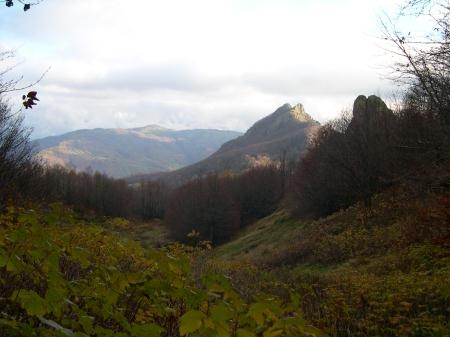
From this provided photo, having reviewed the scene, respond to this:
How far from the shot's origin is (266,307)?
7.48 ft

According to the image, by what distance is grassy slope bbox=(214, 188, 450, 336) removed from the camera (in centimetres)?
768

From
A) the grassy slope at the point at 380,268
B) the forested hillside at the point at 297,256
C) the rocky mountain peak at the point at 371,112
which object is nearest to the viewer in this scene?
the forested hillside at the point at 297,256

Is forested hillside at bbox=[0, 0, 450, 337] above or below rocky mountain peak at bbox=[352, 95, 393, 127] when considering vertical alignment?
below

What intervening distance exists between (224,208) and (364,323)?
51967 millimetres

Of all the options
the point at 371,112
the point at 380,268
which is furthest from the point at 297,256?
the point at 371,112

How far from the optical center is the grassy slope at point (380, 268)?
25.2 feet

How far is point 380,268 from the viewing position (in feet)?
45.1

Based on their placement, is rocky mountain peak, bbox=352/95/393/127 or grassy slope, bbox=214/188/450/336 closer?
grassy slope, bbox=214/188/450/336

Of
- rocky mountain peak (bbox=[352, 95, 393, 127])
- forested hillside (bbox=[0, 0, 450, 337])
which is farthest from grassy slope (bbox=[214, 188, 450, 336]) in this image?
rocky mountain peak (bbox=[352, 95, 393, 127])

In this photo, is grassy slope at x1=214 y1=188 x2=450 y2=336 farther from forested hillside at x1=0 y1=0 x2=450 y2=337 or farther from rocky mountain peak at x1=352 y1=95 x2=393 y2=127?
rocky mountain peak at x1=352 y1=95 x2=393 y2=127

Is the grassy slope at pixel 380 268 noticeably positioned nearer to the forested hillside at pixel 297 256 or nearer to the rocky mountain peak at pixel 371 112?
the forested hillside at pixel 297 256

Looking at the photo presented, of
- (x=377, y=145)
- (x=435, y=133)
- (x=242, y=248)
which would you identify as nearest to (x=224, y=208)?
(x=242, y=248)

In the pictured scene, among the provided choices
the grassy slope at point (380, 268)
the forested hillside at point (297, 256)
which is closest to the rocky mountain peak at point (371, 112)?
the forested hillside at point (297, 256)

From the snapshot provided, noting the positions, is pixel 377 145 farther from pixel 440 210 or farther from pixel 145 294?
pixel 145 294
